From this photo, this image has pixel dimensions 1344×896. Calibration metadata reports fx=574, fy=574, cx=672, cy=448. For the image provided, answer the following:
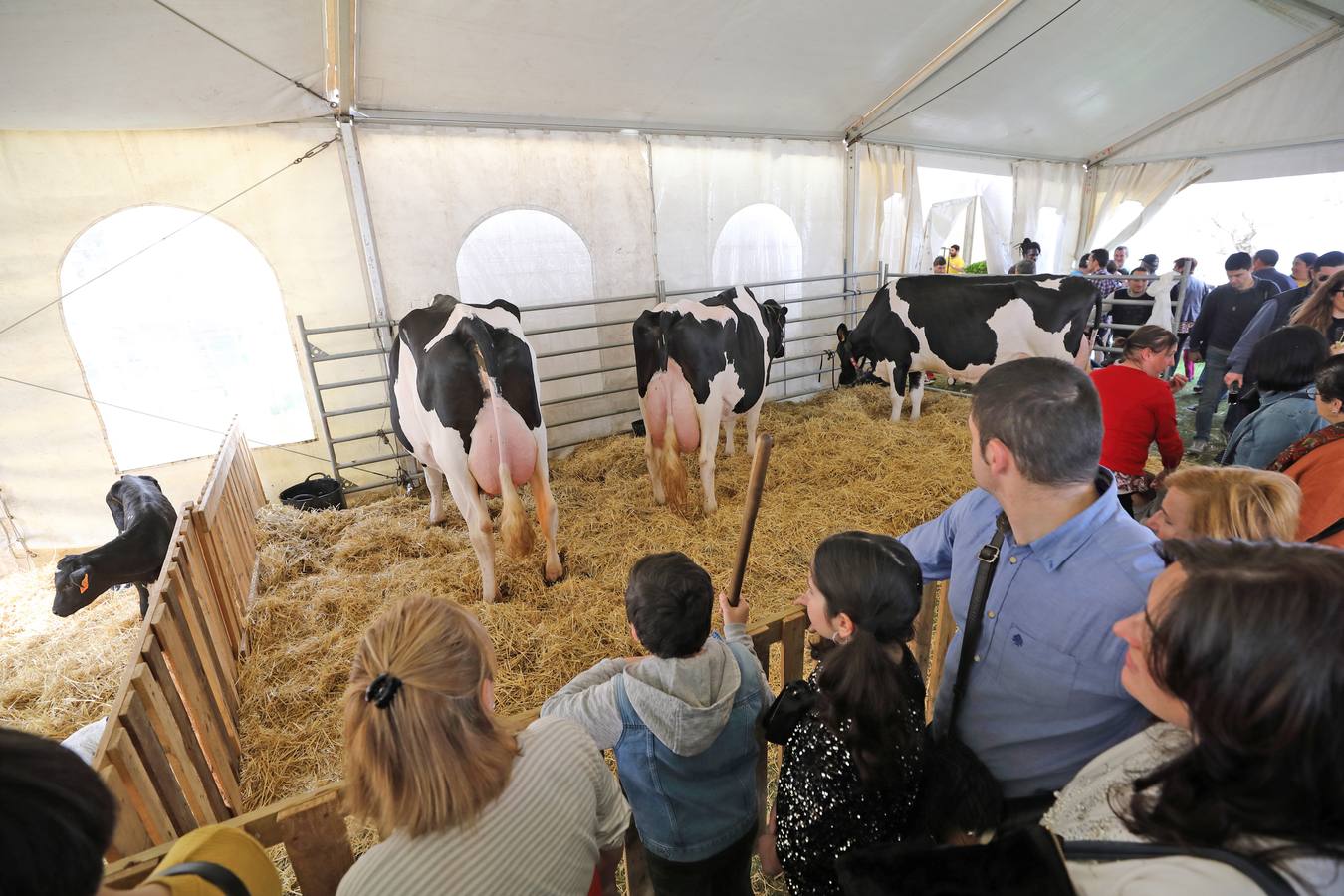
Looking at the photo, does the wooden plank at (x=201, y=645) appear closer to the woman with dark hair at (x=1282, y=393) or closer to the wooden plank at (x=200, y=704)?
the wooden plank at (x=200, y=704)

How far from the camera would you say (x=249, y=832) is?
4.16 feet

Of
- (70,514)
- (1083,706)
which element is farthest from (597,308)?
(1083,706)

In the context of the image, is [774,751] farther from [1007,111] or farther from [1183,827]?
[1007,111]

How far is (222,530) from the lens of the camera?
3.30 meters

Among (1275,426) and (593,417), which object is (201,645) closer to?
(593,417)

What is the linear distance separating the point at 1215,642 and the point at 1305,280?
776 cm

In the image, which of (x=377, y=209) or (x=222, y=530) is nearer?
(x=222, y=530)

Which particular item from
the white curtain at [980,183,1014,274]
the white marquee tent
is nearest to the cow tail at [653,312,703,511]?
the white marquee tent

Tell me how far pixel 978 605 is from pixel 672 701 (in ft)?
2.51

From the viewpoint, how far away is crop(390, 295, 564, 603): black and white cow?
343 cm

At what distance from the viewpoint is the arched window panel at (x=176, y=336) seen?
15.4 feet

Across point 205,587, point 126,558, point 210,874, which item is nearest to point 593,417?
point 126,558

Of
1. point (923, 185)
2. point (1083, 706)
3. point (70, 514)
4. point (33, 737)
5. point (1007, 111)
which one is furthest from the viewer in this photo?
point (923, 185)

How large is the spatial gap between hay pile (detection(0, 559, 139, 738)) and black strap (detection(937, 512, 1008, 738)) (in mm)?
3888
